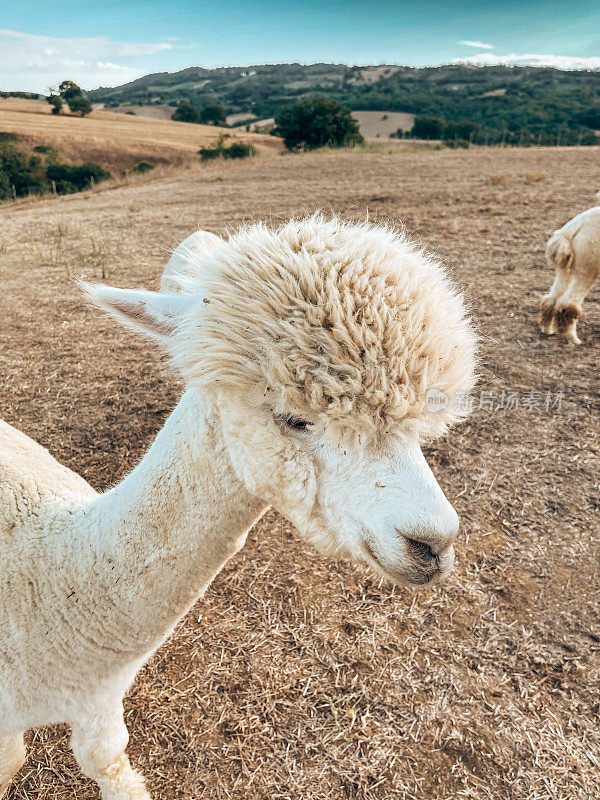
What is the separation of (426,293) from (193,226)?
10281mm

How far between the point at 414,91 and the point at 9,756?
105m

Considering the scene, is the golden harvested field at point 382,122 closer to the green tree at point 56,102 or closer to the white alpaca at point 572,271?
the green tree at point 56,102

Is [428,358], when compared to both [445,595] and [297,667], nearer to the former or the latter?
[297,667]

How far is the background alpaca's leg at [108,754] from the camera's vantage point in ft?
5.93

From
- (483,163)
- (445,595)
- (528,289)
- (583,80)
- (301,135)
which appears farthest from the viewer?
(583,80)

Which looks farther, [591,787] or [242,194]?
[242,194]

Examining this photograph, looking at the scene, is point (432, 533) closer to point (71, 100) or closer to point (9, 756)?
point (9, 756)

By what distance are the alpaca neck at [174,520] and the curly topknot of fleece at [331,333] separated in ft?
0.72

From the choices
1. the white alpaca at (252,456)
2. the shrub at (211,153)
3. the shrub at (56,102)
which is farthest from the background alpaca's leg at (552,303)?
the shrub at (56,102)

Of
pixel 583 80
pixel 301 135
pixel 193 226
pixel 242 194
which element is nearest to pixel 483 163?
pixel 242 194

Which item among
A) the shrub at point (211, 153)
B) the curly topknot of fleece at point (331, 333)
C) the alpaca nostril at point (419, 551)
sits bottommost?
the alpaca nostril at point (419, 551)

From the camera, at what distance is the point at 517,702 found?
2543 millimetres

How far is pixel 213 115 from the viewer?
65.4 metres

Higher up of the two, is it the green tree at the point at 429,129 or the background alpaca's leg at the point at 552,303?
the green tree at the point at 429,129
